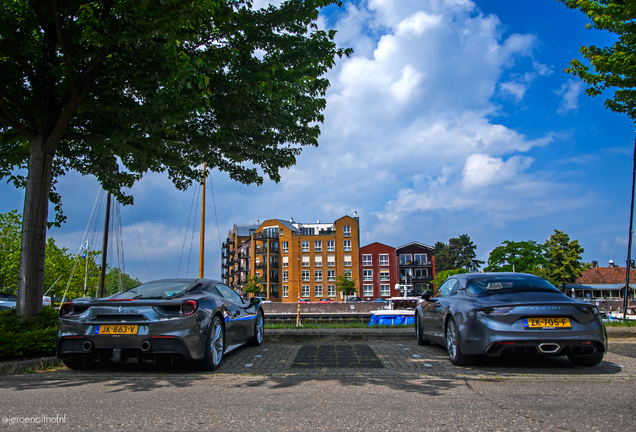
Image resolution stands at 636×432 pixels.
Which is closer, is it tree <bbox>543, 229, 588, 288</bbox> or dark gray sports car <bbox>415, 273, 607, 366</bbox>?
dark gray sports car <bbox>415, 273, 607, 366</bbox>

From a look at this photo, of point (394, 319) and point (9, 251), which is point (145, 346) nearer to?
point (394, 319)

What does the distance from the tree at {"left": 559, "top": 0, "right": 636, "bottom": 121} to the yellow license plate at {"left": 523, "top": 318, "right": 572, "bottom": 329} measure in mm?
7628

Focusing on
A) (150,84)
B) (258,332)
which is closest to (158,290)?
(258,332)

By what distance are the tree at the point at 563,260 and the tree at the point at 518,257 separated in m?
1.54

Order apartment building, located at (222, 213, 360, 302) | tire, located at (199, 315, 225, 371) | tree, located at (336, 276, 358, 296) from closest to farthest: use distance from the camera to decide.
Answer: tire, located at (199, 315, 225, 371), tree, located at (336, 276, 358, 296), apartment building, located at (222, 213, 360, 302)

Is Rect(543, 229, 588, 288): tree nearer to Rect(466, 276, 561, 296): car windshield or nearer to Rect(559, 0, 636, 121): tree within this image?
Rect(559, 0, 636, 121): tree

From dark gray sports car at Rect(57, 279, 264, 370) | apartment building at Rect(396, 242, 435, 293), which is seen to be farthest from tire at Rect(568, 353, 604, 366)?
apartment building at Rect(396, 242, 435, 293)

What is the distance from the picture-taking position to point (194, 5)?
662 cm

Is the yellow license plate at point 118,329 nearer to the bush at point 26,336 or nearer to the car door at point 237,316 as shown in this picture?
the car door at point 237,316

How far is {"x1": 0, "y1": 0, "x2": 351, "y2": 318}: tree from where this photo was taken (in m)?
6.74

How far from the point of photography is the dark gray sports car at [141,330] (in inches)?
206

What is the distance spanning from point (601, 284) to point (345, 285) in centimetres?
4652

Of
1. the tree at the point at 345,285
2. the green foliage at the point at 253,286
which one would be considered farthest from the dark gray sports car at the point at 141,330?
the green foliage at the point at 253,286

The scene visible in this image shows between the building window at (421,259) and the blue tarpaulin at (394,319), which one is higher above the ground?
the building window at (421,259)
